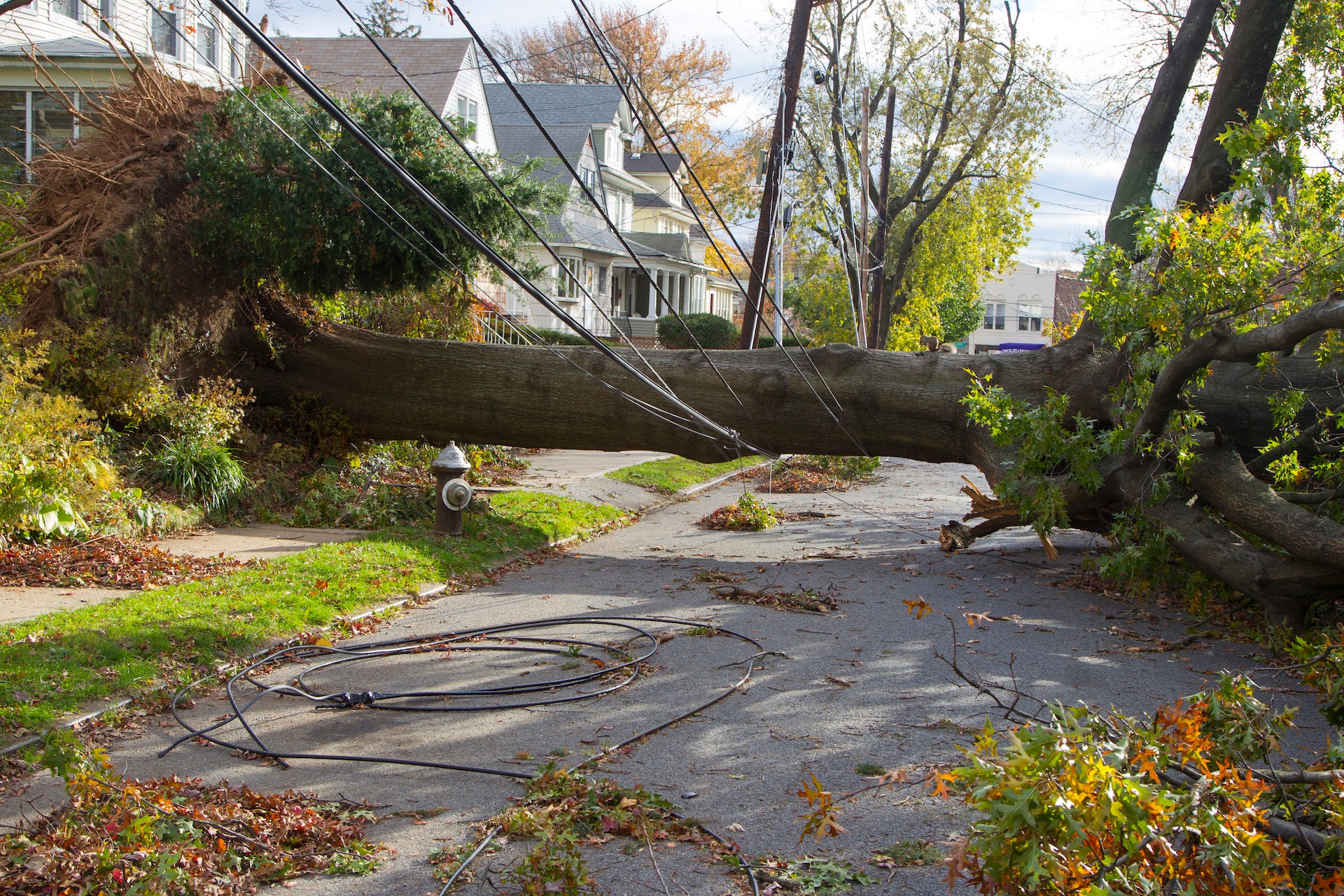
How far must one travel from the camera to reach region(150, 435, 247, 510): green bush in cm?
1111

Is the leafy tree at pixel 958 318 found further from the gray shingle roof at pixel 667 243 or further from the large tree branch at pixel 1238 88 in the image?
the large tree branch at pixel 1238 88

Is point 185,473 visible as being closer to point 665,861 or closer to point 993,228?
point 665,861

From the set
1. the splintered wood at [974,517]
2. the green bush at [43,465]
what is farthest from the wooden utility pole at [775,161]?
the green bush at [43,465]

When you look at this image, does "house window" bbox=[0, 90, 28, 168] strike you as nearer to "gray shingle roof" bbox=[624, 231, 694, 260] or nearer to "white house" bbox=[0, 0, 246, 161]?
"white house" bbox=[0, 0, 246, 161]

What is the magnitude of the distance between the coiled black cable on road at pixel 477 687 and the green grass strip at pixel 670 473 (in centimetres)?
736

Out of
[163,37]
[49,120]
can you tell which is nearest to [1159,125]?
[163,37]

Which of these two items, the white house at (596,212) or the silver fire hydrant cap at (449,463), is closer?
the silver fire hydrant cap at (449,463)

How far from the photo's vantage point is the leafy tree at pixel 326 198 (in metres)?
12.2

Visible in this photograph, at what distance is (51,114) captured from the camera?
23406 mm

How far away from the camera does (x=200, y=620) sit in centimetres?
707

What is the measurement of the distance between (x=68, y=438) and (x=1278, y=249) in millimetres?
10464

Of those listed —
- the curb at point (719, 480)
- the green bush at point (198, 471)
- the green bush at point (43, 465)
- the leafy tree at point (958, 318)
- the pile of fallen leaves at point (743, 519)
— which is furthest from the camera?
the leafy tree at point (958, 318)

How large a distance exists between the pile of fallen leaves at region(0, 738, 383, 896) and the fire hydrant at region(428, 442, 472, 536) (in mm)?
6548

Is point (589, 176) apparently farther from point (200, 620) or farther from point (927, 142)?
point (200, 620)
